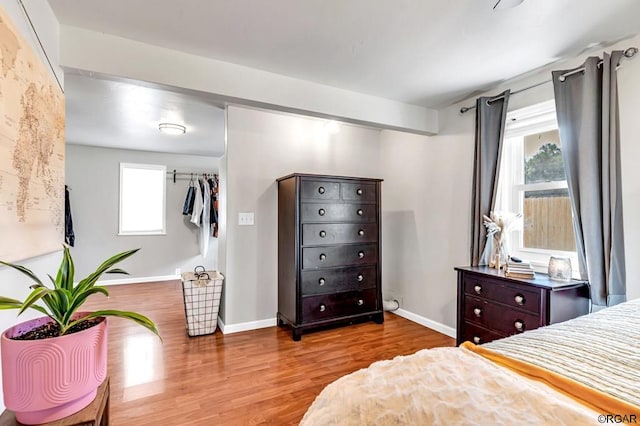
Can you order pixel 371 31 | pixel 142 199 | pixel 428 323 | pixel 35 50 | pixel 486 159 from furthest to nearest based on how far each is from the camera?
pixel 142 199, pixel 428 323, pixel 486 159, pixel 371 31, pixel 35 50

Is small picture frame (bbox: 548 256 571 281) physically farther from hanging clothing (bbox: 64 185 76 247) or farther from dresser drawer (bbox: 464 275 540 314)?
hanging clothing (bbox: 64 185 76 247)

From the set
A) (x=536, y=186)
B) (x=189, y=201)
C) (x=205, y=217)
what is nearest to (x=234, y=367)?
(x=536, y=186)

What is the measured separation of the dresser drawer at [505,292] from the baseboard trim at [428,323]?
794 millimetres

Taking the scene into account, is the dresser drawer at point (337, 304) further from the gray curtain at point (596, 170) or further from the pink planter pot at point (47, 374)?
the pink planter pot at point (47, 374)

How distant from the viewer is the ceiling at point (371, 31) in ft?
5.41

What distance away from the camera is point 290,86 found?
2.48m

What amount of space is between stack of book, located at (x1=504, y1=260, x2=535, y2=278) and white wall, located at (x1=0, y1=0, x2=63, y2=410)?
106 inches

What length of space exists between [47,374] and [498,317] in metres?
2.39

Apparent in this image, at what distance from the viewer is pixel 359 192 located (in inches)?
124

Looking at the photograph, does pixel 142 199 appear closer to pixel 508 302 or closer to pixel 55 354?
pixel 55 354

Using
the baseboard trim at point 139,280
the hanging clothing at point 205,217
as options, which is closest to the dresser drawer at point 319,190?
the hanging clothing at point 205,217

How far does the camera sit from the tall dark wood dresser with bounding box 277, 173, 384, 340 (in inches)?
113

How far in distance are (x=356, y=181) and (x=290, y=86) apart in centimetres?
113

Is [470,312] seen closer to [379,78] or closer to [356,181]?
[356,181]
